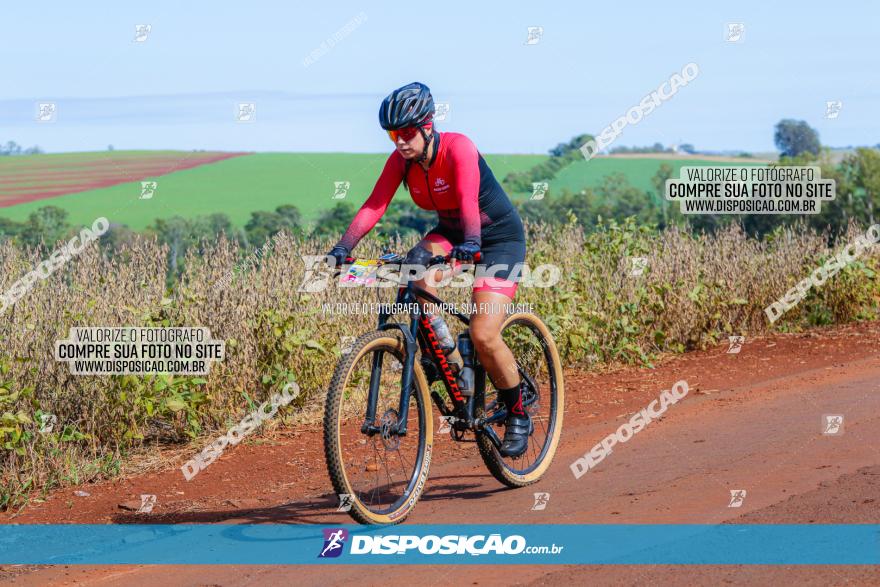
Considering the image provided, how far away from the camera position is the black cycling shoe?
23.2 ft

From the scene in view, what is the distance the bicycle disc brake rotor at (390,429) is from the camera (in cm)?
617

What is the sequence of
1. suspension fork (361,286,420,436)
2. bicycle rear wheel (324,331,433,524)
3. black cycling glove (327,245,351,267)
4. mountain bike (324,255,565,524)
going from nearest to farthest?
1. bicycle rear wheel (324,331,433,524)
2. mountain bike (324,255,565,524)
3. black cycling glove (327,245,351,267)
4. suspension fork (361,286,420,436)

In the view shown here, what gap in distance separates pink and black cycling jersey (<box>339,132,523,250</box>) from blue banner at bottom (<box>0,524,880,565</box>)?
5.76 feet

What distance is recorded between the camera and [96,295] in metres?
9.41

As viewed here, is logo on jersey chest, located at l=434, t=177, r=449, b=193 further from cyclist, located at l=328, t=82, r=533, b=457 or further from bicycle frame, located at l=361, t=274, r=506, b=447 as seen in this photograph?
bicycle frame, located at l=361, t=274, r=506, b=447

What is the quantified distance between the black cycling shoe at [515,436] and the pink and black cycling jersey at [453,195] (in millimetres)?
1280

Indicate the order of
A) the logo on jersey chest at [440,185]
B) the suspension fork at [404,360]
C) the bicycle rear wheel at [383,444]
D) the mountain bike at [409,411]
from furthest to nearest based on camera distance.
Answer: the logo on jersey chest at [440,185], the suspension fork at [404,360], the mountain bike at [409,411], the bicycle rear wheel at [383,444]

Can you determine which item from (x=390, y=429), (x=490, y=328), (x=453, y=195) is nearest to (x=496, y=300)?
(x=490, y=328)

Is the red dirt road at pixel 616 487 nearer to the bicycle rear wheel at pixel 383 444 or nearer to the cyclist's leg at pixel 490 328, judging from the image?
the bicycle rear wheel at pixel 383 444

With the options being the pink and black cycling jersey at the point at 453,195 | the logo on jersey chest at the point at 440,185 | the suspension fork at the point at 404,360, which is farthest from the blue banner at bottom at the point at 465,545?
the logo on jersey chest at the point at 440,185

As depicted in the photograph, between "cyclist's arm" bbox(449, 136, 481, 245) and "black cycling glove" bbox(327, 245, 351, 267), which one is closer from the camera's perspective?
"black cycling glove" bbox(327, 245, 351, 267)

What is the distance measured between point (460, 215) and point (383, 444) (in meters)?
1.56

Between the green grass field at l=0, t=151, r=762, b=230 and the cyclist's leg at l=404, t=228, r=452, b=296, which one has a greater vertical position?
the green grass field at l=0, t=151, r=762, b=230

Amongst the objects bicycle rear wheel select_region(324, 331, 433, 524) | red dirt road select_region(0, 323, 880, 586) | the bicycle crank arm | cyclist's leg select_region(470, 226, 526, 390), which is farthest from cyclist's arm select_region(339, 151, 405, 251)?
red dirt road select_region(0, 323, 880, 586)
